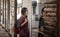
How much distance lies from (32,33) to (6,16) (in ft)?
4.60

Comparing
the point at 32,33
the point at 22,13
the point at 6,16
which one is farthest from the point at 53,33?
the point at 6,16

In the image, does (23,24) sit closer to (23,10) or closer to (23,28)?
(23,28)

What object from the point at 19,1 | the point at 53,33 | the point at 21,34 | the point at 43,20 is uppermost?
the point at 19,1

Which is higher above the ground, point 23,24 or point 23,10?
point 23,10

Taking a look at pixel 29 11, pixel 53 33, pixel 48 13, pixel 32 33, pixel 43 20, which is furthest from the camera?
pixel 29 11

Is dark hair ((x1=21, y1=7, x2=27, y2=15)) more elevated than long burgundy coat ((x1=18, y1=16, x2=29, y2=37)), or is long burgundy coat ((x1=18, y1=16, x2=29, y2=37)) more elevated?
dark hair ((x1=21, y1=7, x2=27, y2=15))

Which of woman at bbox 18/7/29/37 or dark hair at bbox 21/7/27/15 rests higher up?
dark hair at bbox 21/7/27/15

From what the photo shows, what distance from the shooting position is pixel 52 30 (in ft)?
4.99

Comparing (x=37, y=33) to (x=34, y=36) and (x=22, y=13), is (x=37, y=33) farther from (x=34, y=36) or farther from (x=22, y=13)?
(x=22, y=13)

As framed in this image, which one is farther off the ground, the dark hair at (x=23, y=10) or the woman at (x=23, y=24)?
the dark hair at (x=23, y=10)

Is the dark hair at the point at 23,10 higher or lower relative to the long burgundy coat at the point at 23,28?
higher

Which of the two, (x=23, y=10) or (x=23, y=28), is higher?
(x=23, y=10)

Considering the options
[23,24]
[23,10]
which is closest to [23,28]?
[23,24]

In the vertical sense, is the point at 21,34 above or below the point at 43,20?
below
